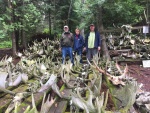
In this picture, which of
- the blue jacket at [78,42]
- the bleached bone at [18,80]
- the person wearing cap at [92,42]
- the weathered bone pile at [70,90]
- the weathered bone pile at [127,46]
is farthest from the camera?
the weathered bone pile at [127,46]

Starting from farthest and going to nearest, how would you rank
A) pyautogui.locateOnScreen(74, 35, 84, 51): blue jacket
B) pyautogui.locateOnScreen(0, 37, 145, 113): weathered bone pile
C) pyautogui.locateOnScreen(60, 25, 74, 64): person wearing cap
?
pyautogui.locateOnScreen(74, 35, 84, 51): blue jacket, pyautogui.locateOnScreen(60, 25, 74, 64): person wearing cap, pyautogui.locateOnScreen(0, 37, 145, 113): weathered bone pile

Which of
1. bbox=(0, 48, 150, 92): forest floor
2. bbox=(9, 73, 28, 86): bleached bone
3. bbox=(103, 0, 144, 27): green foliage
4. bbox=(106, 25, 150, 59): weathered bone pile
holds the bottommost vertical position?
bbox=(0, 48, 150, 92): forest floor

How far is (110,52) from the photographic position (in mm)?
11234

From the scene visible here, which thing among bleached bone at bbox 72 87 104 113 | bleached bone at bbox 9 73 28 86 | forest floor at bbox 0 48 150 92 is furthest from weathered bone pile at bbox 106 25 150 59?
bleached bone at bbox 72 87 104 113

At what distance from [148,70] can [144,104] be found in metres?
5.28

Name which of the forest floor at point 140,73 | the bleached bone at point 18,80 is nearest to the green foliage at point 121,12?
the forest floor at point 140,73

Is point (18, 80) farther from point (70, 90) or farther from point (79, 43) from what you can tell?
point (79, 43)

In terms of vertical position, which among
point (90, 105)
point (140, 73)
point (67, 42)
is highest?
point (67, 42)

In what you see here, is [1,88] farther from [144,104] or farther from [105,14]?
Result: [105,14]

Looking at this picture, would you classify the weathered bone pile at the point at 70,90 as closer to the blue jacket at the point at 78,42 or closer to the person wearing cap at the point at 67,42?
the person wearing cap at the point at 67,42

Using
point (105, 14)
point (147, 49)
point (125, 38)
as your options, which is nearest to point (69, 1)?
point (105, 14)

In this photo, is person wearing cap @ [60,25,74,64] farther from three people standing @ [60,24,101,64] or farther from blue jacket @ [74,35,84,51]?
blue jacket @ [74,35,84,51]

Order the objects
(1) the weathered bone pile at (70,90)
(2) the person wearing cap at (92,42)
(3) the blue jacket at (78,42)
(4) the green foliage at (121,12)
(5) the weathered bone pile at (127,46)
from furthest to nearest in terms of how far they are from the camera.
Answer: (5) the weathered bone pile at (127,46)
(4) the green foliage at (121,12)
(3) the blue jacket at (78,42)
(2) the person wearing cap at (92,42)
(1) the weathered bone pile at (70,90)

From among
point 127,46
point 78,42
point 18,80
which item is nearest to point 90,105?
point 18,80
